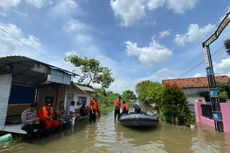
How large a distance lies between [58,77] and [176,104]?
7418 mm

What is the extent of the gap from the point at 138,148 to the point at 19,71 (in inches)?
266

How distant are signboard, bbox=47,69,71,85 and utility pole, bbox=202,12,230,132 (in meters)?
7.89

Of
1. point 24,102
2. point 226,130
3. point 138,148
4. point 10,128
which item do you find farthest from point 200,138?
point 24,102

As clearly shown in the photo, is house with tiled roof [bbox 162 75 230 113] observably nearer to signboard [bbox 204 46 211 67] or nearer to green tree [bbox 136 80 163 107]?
green tree [bbox 136 80 163 107]

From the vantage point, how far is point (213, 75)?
10312 millimetres

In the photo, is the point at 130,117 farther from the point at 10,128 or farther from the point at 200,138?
the point at 10,128

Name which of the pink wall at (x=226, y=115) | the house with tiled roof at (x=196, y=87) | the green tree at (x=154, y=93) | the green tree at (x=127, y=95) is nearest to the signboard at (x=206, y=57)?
the pink wall at (x=226, y=115)

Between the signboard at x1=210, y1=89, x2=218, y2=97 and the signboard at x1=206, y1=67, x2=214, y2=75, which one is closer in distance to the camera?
the signboard at x1=210, y1=89, x2=218, y2=97

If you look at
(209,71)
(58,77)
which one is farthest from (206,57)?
(58,77)

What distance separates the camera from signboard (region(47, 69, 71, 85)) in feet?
29.5

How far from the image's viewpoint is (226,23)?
913 cm

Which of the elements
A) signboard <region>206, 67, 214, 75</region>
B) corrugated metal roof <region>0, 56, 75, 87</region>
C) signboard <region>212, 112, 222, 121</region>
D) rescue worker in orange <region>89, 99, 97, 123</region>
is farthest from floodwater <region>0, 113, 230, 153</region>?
rescue worker in orange <region>89, 99, 97, 123</region>

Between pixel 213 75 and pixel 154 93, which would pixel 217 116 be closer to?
pixel 213 75

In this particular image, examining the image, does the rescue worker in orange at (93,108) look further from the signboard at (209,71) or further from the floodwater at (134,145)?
the signboard at (209,71)
